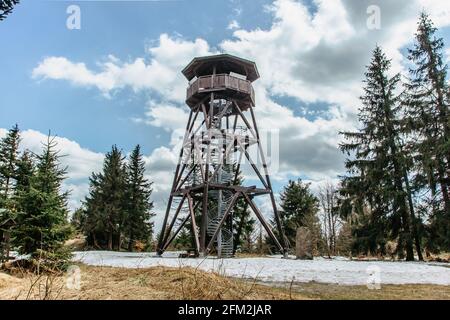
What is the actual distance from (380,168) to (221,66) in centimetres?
1100

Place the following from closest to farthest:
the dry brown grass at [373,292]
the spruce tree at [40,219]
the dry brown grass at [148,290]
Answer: the dry brown grass at [148,290]
the dry brown grass at [373,292]
the spruce tree at [40,219]

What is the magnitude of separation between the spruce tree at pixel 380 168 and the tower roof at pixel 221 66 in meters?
7.16

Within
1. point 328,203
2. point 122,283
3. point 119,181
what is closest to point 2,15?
point 122,283

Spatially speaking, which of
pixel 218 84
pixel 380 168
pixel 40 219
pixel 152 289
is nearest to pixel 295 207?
pixel 380 168

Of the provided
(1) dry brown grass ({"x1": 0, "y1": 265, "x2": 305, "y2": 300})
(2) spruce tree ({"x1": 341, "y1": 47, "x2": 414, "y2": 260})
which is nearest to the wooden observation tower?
(2) spruce tree ({"x1": 341, "y1": 47, "x2": 414, "y2": 260})

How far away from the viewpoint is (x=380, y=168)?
61.6 ft

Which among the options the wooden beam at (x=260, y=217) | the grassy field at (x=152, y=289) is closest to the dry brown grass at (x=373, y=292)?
the grassy field at (x=152, y=289)

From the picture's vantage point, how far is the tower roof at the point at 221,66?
18469 mm

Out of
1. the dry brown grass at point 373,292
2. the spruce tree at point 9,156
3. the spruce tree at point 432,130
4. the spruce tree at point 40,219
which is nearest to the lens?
the dry brown grass at point 373,292

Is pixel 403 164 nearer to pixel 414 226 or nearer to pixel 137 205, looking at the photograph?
pixel 414 226

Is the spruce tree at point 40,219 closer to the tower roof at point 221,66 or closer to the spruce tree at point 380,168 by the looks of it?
the tower roof at point 221,66

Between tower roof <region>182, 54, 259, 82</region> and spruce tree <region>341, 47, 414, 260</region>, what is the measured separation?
7.16 meters

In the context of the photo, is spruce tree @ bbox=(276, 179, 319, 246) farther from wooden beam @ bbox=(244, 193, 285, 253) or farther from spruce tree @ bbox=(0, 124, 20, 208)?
spruce tree @ bbox=(0, 124, 20, 208)

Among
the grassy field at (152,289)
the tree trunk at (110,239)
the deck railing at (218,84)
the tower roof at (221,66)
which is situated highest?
the tower roof at (221,66)
